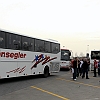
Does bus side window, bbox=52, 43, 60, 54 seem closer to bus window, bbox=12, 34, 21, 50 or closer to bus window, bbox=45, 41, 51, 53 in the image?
bus window, bbox=45, 41, 51, 53

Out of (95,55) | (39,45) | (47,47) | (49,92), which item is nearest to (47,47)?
(47,47)

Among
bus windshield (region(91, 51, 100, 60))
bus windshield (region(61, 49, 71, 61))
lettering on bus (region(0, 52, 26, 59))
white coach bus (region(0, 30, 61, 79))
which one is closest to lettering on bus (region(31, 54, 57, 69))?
white coach bus (region(0, 30, 61, 79))

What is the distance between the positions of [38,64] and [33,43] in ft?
5.99

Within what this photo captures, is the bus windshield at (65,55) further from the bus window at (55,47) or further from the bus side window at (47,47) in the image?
the bus side window at (47,47)

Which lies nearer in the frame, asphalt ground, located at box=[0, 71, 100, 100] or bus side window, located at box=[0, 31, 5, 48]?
asphalt ground, located at box=[0, 71, 100, 100]

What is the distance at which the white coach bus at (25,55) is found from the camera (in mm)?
13203

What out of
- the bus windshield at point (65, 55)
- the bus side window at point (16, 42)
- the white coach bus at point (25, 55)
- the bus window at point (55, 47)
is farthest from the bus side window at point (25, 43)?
the bus windshield at point (65, 55)

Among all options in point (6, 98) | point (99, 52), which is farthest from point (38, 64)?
point (99, 52)

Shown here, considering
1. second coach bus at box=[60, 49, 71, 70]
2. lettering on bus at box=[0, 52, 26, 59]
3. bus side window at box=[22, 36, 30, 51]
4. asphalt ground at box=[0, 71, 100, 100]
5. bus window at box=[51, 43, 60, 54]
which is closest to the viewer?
asphalt ground at box=[0, 71, 100, 100]

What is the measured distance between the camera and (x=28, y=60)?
611 inches

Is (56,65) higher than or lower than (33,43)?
lower

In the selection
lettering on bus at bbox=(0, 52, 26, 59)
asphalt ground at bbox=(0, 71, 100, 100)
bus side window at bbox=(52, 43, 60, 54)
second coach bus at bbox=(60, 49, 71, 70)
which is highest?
bus side window at bbox=(52, 43, 60, 54)

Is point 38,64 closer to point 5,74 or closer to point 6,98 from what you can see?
point 5,74

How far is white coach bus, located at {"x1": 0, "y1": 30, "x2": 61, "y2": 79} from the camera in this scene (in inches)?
520
